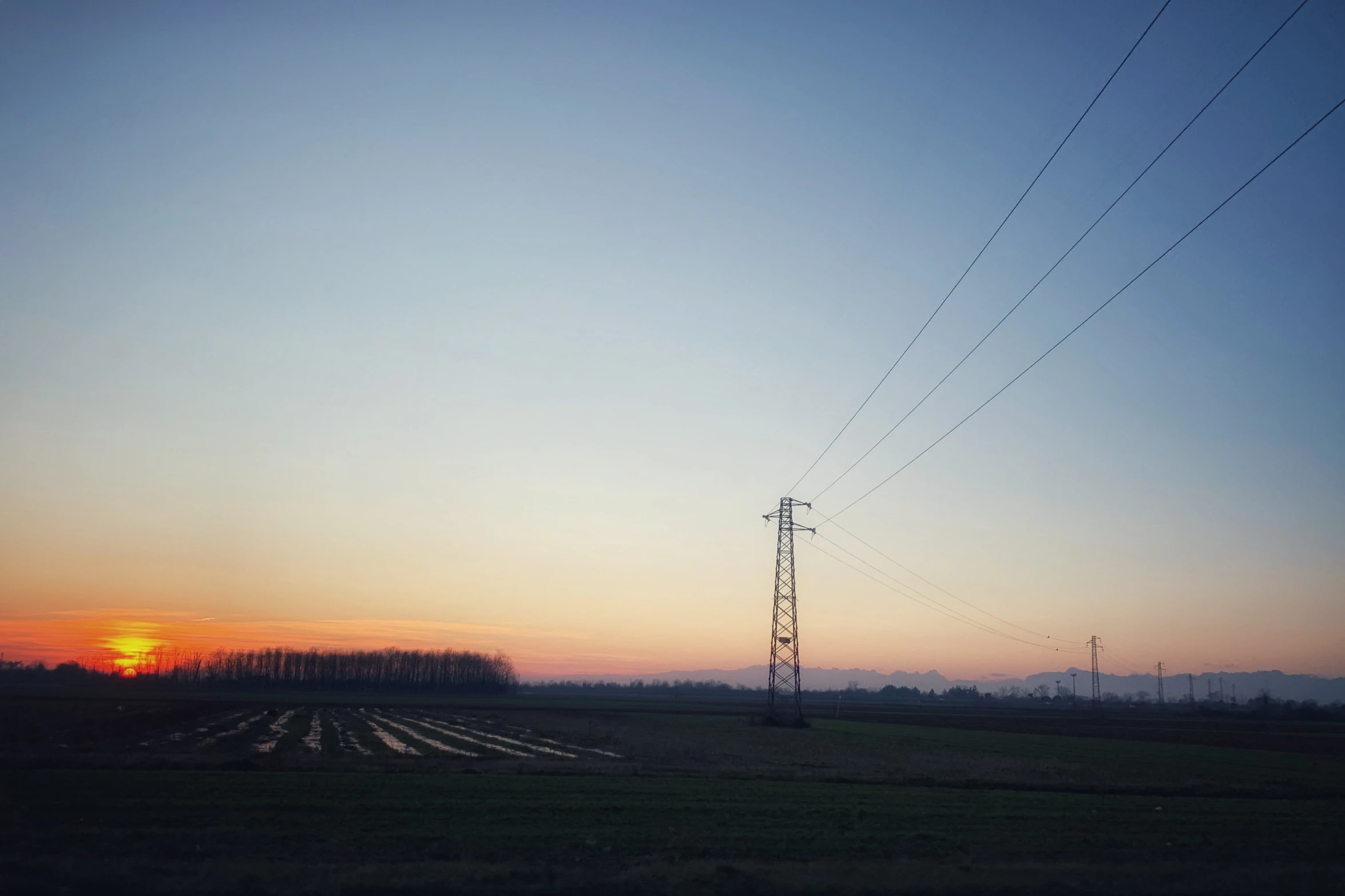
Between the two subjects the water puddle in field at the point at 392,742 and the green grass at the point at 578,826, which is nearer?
the green grass at the point at 578,826

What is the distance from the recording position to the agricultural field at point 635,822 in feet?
49.7

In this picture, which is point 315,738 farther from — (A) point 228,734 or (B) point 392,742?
(A) point 228,734

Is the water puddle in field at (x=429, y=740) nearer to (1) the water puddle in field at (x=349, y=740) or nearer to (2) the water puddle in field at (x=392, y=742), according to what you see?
(2) the water puddle in field at (x=392, y=742)

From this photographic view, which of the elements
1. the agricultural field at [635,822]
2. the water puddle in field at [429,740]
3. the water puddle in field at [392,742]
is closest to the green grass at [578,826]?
the agricultural field at [635,822]

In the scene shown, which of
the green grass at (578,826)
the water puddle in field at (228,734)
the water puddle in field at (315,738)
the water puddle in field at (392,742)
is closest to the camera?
the green grass at (578,826)

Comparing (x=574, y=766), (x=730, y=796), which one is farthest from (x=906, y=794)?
(x=574, y=766)

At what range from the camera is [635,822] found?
20469 millimetres

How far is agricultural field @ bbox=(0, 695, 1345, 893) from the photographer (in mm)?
15141

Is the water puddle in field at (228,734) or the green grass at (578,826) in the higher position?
the green grass at (578,826)

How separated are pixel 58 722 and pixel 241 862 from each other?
56.3 metres

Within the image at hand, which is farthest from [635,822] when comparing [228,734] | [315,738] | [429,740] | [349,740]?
[228,734]

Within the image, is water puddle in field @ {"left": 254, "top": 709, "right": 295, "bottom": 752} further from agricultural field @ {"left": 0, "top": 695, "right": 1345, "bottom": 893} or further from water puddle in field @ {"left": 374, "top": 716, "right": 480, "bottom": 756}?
water puddle in field @ {"left": 374, "top": 716, "right": 480, "bottom": 756}

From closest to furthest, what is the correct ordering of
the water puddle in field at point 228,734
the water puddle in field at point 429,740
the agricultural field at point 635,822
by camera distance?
the agricultural field at point 635,822
the water puddle in field at point 429,740
the water puddle in field at point 228,734

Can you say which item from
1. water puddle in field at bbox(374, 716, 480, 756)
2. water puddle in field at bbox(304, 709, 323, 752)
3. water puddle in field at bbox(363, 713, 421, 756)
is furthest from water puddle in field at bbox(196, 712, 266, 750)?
water puddle in field at bbox(374, 716, 480, 756)
